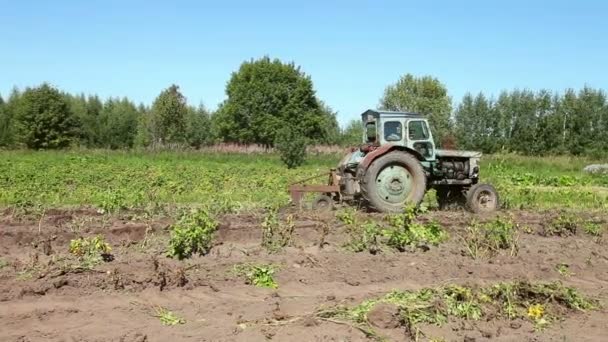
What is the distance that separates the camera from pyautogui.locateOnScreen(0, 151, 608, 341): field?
5.40m

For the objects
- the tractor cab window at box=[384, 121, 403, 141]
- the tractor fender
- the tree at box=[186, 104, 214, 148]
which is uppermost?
the tree at box=[186, 104, 214, 148]

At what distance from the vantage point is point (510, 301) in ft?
19.7

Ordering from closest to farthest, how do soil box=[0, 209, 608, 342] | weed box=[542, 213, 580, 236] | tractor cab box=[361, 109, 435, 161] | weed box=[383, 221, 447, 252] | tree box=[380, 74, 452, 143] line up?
soil box=[0, 209, 608, 342], weed box=[383, 221, 447, 252], weed box=[542, 213, 580, 236], tractor cab box=[361, 109, 435, 161], tree box=[380, 74, 452, 143]

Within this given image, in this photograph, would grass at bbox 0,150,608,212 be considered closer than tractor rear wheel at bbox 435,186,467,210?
Yes

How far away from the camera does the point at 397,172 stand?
38.5 ft

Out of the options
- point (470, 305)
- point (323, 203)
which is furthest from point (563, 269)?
point (323, 203)

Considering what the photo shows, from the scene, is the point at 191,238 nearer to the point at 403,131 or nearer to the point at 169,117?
the point at 403,131

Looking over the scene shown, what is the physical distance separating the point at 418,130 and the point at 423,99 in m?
42.6

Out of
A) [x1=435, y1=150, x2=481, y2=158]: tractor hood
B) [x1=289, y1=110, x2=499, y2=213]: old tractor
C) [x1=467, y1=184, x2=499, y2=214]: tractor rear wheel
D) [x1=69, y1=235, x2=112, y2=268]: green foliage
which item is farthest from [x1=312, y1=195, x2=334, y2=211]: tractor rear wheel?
[x1=69, y1=235, x2=112, y2=268]: green foliage

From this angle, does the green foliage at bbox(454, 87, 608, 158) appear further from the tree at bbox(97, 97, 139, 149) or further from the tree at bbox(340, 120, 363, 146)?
the tree at bbox(97, 97, 139, 149)

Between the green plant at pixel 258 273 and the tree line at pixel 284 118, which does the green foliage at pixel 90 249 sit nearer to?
the green plant at pixel 258 273

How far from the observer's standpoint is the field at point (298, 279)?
540 cm

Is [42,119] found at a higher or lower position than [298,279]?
higher

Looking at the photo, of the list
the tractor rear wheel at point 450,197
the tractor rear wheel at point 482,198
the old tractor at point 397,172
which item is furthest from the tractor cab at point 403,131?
the tractor rear wheel at point 450,197
